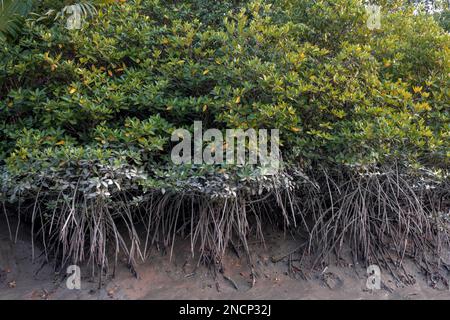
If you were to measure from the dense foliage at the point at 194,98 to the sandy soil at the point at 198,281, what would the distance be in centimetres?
76

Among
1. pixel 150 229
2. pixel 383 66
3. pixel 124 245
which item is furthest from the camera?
pixel 383 66

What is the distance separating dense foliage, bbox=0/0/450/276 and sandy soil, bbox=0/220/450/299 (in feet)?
2.48

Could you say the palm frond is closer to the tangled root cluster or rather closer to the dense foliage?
the dense foliage

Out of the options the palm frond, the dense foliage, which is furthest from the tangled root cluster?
the palm frond

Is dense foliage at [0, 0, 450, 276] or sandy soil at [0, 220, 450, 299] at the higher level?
dense foliage at [0, 0, 450, 276]

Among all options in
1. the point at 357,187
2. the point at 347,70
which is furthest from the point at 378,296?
the point at 347,70

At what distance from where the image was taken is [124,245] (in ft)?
14.2

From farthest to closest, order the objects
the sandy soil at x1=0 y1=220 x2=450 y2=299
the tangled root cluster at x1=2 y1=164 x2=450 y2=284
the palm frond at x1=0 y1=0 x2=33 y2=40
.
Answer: the palm frond at x1=0 y1=0 x2=33 y2=40
the sandy soil at x1=0 y1=220 x2=450 y2=299
the tangled root cluster at x1=2 y1=164 x2=450 y2=284

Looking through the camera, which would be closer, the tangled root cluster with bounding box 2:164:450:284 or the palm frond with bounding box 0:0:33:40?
the tangled root cluster with bounding box 2:164:450:284

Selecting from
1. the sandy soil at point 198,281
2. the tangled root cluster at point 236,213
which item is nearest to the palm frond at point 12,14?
the tangled root cluster at point 236,213

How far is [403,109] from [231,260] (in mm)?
2165

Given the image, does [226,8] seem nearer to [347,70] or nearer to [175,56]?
[175,56]

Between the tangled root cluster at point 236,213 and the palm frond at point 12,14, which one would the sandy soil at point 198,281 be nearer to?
the tangled root cluster at point 236,213

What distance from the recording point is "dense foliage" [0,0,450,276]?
13.5 feet
